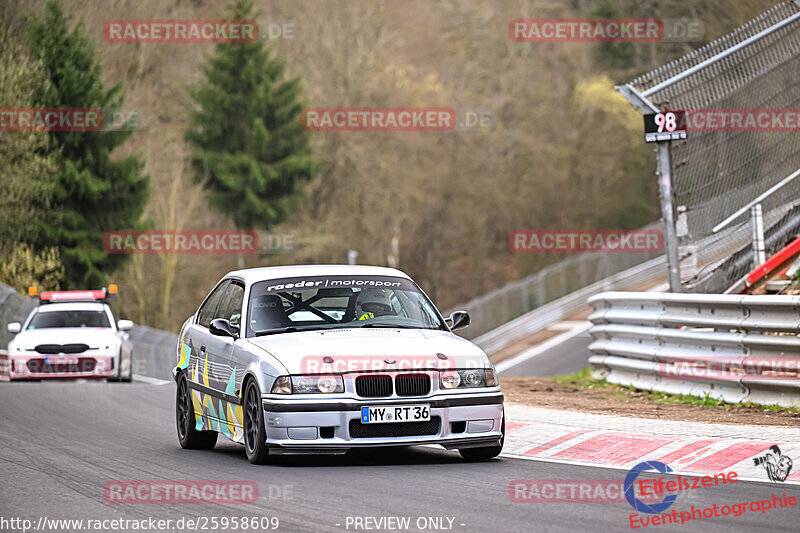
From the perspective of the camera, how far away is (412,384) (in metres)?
9.99

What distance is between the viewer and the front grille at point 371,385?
32.6ft

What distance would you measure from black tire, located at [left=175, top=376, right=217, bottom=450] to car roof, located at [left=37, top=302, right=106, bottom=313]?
13.6 metres

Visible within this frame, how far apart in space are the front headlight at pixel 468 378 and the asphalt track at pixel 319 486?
0.62 metres

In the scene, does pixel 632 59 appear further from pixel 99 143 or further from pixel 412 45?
pixel 99 143

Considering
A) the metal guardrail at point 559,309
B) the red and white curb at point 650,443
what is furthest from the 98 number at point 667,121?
the metal guardrail at point 559,309

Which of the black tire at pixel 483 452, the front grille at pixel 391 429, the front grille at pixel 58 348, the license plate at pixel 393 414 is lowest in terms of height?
the front grille at pixel 58 348

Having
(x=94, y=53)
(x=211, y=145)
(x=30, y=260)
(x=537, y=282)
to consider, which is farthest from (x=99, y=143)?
(x=537, y=282)

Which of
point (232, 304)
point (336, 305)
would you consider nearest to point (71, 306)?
point (232, 304)

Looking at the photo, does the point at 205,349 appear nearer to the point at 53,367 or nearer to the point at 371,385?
the point at 371,385

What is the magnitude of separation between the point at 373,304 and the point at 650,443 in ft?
8.52

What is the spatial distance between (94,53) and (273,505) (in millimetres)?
42981

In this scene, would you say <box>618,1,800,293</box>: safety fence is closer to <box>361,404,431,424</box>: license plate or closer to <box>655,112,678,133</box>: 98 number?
<box>655,112,678,133</box>: 98 number

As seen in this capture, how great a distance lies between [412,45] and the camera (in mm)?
69000

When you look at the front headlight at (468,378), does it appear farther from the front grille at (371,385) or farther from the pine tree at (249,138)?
the pine tree at (249,138)
